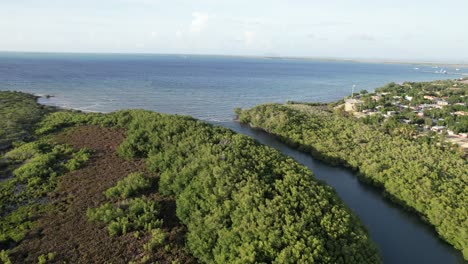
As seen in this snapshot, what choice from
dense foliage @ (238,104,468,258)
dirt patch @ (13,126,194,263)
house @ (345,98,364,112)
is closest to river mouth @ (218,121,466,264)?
dense foliage @ (238,104,468,258)

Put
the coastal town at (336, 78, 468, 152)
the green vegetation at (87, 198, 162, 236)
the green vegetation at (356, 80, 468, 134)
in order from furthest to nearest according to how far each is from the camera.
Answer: the green vegetation at (356, 80, 468, 134)
the coastal town at (336, 78, 468, 152)
the green vegetation at (87, 198, 162, 236)

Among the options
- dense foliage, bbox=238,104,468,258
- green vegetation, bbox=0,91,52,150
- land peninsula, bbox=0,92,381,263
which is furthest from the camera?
green vegetation, bbox=0,91,52,150

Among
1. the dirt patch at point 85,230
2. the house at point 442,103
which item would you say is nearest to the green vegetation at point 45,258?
the dirt patch at point 85,230

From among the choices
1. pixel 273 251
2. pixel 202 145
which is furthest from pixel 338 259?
pixel 202 145

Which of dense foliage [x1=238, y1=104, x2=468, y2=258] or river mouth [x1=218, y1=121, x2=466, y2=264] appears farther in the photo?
dense foliage [x1=238, y1=104, x2=468, y2=258]

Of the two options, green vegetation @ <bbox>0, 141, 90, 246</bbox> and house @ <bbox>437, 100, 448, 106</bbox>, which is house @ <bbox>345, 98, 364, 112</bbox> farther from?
green vegetation @ <bbox>0, 141, 90, 246</bbox>

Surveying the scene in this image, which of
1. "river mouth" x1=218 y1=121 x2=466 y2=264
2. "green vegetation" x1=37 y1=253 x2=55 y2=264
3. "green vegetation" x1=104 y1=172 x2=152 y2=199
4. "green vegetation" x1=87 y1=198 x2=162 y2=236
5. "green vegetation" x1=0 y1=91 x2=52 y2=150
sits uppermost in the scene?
"green vegetation" x1=0 y1=91 x2=52 y2=150

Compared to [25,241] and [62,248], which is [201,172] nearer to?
[62,248]
